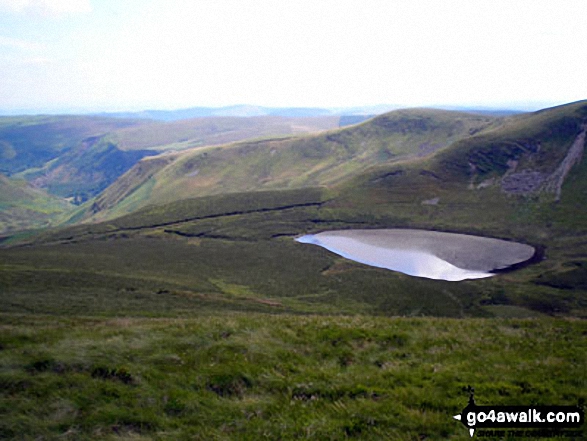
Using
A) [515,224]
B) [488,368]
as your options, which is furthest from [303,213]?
[488,368]

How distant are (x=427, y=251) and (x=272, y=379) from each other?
342 ft

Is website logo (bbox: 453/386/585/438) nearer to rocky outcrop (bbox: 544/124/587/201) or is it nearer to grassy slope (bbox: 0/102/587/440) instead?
grassy slope (bbox: 0/102/587/440)

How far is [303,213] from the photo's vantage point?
150250 mm

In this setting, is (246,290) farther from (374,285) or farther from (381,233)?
(381,233)

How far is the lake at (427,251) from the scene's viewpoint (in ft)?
319

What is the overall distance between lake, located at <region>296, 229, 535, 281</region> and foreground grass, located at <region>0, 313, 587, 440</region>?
258 ft

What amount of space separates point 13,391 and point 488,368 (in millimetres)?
15756

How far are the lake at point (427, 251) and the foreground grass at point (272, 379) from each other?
258ft

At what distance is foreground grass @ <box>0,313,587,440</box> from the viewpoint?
36.4 feet

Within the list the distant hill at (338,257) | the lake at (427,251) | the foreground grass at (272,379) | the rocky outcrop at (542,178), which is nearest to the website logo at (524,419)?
the foreground grass at (272,379)

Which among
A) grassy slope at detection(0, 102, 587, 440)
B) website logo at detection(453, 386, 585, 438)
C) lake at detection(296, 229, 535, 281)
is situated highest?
website logo at detection(453, 386, 585, 438)

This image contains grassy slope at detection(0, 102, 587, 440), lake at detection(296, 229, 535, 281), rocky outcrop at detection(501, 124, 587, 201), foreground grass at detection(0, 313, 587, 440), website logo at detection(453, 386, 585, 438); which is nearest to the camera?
website logo at detection(453, 386, 585, 438)

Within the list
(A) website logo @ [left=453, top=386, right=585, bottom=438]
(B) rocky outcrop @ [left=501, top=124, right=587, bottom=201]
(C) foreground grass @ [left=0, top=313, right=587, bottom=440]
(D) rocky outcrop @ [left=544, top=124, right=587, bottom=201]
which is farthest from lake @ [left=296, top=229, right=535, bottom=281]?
(A) website logo @ [left=453, top=386, right=585, bottom=438]

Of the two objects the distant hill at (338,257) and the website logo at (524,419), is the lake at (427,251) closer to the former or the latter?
the distant hill at (338,257)
